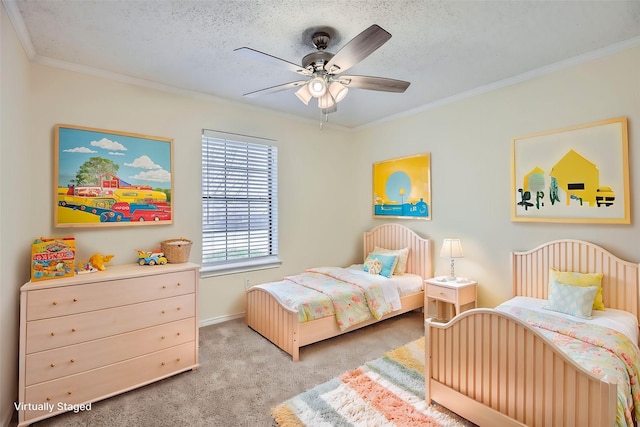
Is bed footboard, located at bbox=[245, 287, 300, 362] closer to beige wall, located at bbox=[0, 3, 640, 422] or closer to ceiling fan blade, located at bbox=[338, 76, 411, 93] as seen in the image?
beige wall, located at bbox=[0, 3, 640, 422]

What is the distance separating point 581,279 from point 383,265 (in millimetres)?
1936

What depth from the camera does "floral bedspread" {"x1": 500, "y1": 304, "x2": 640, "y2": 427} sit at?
1605 mm

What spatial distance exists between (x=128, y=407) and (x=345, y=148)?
416 centimetres

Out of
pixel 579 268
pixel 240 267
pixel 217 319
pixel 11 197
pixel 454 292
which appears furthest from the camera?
pixel 240 267

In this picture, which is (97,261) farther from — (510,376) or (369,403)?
(510,376)

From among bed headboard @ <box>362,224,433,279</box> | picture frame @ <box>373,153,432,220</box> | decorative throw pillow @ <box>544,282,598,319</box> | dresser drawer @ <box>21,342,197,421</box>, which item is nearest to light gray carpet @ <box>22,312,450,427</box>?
dresser drawer @ <box>21,342,197,421</box>

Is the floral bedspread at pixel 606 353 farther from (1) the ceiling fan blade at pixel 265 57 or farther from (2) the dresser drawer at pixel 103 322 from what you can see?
(2) the dresser drawer at pixel 103 322

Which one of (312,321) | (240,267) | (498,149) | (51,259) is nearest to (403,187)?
(498,149)

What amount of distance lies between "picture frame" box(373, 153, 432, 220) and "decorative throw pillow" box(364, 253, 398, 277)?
693mm

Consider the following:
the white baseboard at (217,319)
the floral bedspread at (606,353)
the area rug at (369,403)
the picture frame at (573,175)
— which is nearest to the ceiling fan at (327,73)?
the picture frame at (573,175)

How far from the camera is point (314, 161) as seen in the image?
4.61m

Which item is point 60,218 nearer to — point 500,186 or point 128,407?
point 128,407

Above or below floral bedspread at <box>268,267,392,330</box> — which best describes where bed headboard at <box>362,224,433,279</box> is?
above

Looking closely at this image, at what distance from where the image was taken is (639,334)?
2.39 metres
